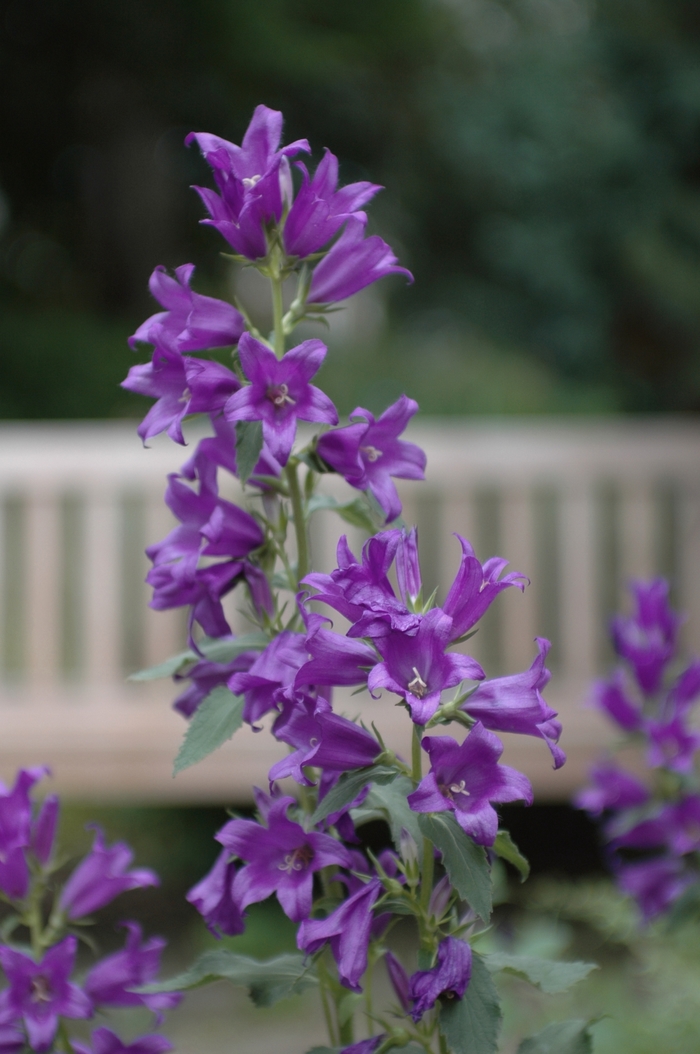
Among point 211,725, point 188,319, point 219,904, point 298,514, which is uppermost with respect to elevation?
point 188,319

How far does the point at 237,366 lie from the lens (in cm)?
61

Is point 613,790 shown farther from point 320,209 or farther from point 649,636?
point 320,209

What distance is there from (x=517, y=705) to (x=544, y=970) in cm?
18

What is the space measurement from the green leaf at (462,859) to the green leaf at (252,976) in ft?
0.45

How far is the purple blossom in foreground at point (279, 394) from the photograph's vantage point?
0.54 metres

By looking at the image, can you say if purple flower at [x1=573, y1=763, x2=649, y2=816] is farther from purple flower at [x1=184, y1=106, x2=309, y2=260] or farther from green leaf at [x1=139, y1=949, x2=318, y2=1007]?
purple flower at [x1=184, y1=106, x2=309, y2=260]

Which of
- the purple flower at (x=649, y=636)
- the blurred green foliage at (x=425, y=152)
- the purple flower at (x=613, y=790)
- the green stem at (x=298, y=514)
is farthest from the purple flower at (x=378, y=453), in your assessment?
the blurred green foliage at (x=425, y=152)

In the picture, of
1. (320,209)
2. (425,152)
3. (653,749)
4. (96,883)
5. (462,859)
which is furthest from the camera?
(425,152)

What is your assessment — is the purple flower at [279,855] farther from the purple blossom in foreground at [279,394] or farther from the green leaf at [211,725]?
the purple blossom in foreground at [279,394]

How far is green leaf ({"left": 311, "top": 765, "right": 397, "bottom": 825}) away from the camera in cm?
50

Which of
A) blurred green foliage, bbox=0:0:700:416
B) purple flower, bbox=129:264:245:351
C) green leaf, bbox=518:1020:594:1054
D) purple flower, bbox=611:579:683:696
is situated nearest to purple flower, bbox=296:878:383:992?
green leaf, bbox=518:1020:594:1054

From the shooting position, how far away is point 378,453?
622 millimetres

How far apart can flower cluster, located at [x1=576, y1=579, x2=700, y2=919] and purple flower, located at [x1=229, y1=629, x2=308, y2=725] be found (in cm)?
54

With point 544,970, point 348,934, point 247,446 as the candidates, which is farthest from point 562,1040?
point 247,446
